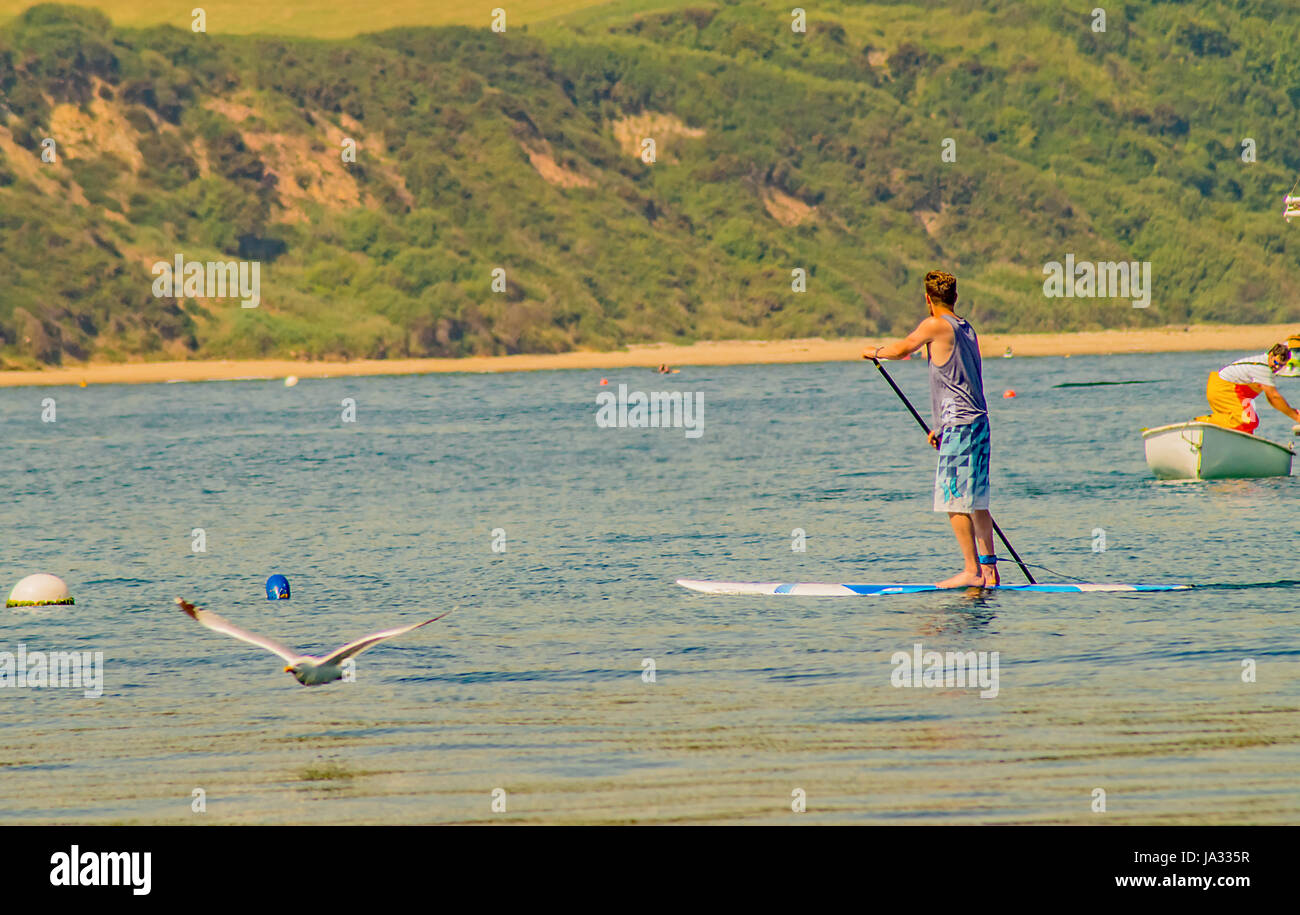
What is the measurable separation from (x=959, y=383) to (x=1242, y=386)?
36.6 ft

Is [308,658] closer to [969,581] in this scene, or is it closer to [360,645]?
[360,645]

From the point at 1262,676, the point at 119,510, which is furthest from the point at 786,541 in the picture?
the point at 119,510

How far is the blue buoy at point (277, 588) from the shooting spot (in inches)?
651

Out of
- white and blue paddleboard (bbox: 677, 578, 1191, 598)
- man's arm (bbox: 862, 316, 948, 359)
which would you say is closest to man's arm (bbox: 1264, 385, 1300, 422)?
white and blue paddleboard (bbox: 677, 578, 1191, 598)

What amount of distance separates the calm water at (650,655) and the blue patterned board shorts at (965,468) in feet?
2.90

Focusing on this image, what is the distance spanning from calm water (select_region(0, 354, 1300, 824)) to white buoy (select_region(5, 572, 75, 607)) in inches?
17.2

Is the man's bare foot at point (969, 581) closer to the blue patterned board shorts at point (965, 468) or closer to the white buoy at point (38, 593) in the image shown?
the blue patterned board shorts at point (965, 468)

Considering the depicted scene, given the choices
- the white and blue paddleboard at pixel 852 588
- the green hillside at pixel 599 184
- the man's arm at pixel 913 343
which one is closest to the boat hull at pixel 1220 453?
the white and blue paddleboard at pixel 852 588

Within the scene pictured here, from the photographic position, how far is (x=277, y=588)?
16.7 meters

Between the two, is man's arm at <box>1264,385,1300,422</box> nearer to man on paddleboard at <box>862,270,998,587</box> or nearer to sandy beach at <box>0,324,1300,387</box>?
man on paddleboard at <box>862,270,998,587</box>

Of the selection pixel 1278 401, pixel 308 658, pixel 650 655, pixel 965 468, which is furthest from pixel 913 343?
pixel 1278 401

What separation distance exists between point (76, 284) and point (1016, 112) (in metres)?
73.1

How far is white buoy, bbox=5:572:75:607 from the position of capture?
1648cm

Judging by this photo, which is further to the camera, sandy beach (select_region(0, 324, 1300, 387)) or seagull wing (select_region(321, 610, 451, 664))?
sandy beach (select_region(0, 324, 1300, 387))
